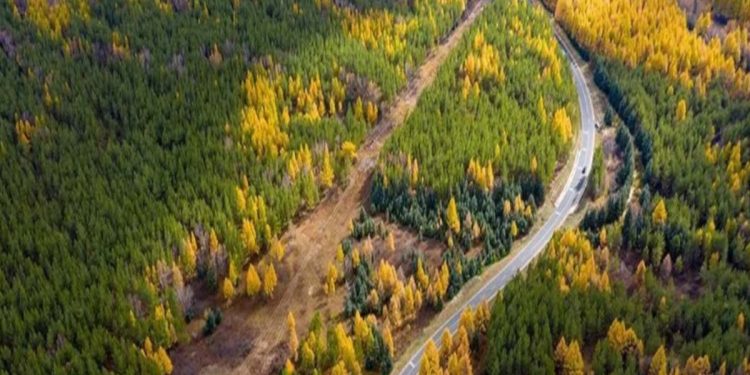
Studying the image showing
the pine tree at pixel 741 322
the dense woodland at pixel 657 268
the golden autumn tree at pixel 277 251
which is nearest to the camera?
the dense woodland at pixel 657 268

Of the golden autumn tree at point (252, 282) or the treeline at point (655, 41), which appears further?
the treeline at point (655, 41)

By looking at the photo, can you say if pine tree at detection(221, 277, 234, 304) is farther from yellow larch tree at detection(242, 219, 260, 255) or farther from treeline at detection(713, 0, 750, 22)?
treeline at detection(713, 0, 750, 22)

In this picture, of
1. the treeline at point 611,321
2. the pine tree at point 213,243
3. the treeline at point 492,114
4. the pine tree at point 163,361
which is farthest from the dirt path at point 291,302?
the treeline at point 611,321

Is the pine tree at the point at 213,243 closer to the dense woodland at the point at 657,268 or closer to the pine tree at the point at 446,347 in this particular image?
the pine tree at the point at 446,347

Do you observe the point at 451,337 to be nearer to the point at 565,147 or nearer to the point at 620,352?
the point at 620,352

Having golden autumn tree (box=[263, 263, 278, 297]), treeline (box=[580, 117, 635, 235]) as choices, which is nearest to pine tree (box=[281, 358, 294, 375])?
golden autumn tree (box=[263, 263, 278, 297])

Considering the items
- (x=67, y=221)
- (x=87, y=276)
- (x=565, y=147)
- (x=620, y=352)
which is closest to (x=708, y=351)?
(x=620, y=352)

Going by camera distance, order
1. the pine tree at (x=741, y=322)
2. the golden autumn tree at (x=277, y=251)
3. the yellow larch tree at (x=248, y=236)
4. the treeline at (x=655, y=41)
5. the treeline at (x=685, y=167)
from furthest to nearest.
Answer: the treeline at (x=655, y=41)
the golden autumn tree at (x=277, y=251)
the yellow larch tree at (x=248, y=236)
the treeline at (x=685, y=167)
the pine tree at (x=741, y=322)
